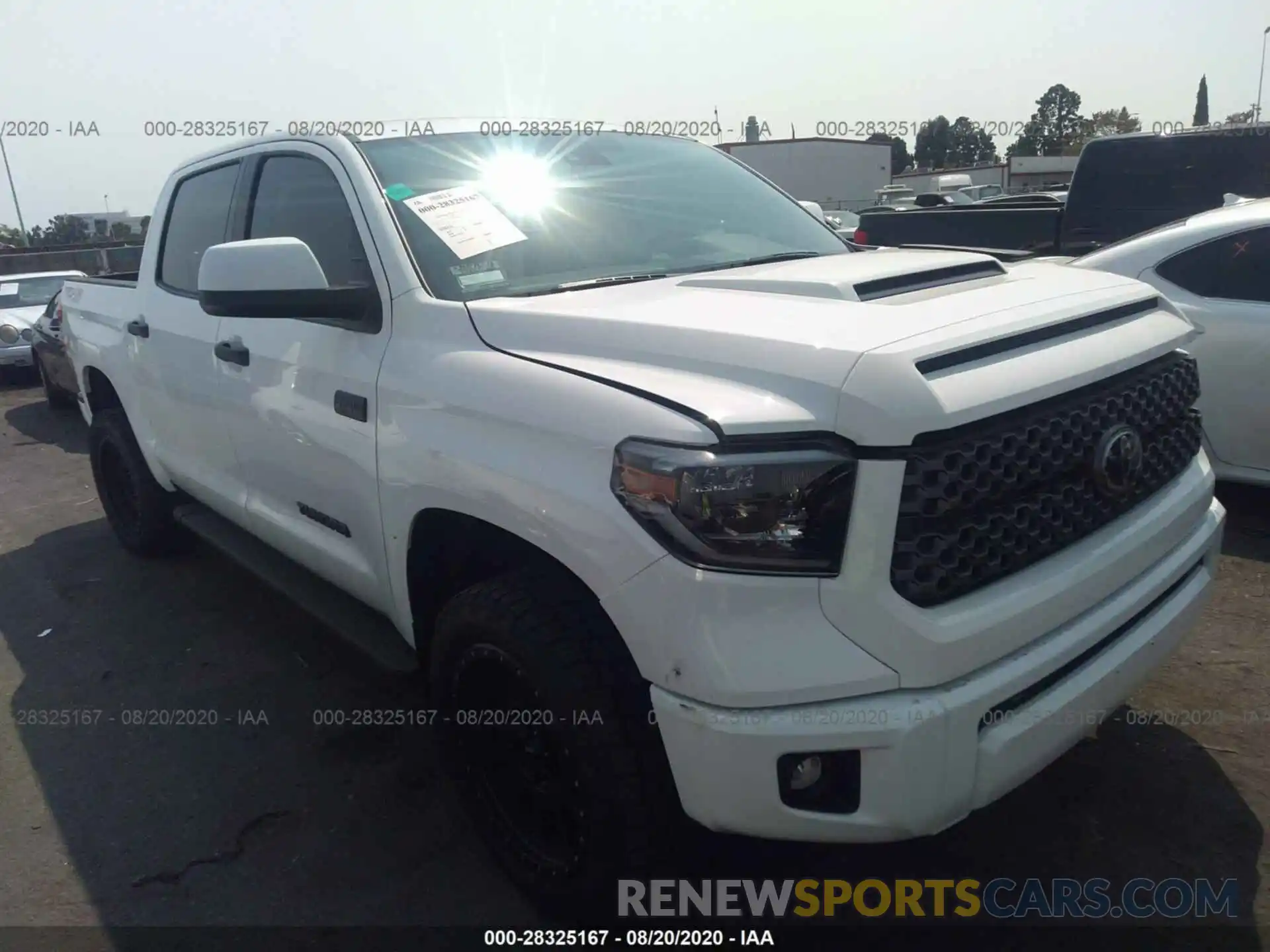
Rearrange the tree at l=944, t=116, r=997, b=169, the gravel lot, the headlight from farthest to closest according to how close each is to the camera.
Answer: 1. the tree at l=944, t=116, r=997, b=169
2. the gravel lot
3. the headlight

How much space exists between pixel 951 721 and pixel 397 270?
182 centimetres

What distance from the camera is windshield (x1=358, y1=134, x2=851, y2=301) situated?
2801mm

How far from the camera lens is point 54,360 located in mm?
10328

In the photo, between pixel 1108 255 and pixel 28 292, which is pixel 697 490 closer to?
pixel 1108 255

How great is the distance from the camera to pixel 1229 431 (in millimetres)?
4574

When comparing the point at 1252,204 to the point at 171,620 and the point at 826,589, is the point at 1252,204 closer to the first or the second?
the point at 826,589

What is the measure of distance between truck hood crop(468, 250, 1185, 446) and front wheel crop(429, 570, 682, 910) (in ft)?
1.76

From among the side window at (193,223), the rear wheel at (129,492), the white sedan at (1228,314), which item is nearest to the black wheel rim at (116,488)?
the rear wheel at (129,492)

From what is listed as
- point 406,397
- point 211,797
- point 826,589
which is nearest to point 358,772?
point 211,797

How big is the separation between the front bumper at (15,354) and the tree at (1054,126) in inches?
2104

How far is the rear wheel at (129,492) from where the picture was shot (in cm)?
489

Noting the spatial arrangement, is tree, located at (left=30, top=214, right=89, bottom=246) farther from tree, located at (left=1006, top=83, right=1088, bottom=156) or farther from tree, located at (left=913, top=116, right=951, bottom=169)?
tree, located at (left=913, top=116, right=951, bottom=169)

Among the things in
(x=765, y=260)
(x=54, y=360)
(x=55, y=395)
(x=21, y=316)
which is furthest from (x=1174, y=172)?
(x=21, y=316)

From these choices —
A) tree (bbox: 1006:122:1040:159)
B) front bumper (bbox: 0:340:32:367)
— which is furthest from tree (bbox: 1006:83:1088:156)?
front bumper (bbox: 0:340:32:367)
